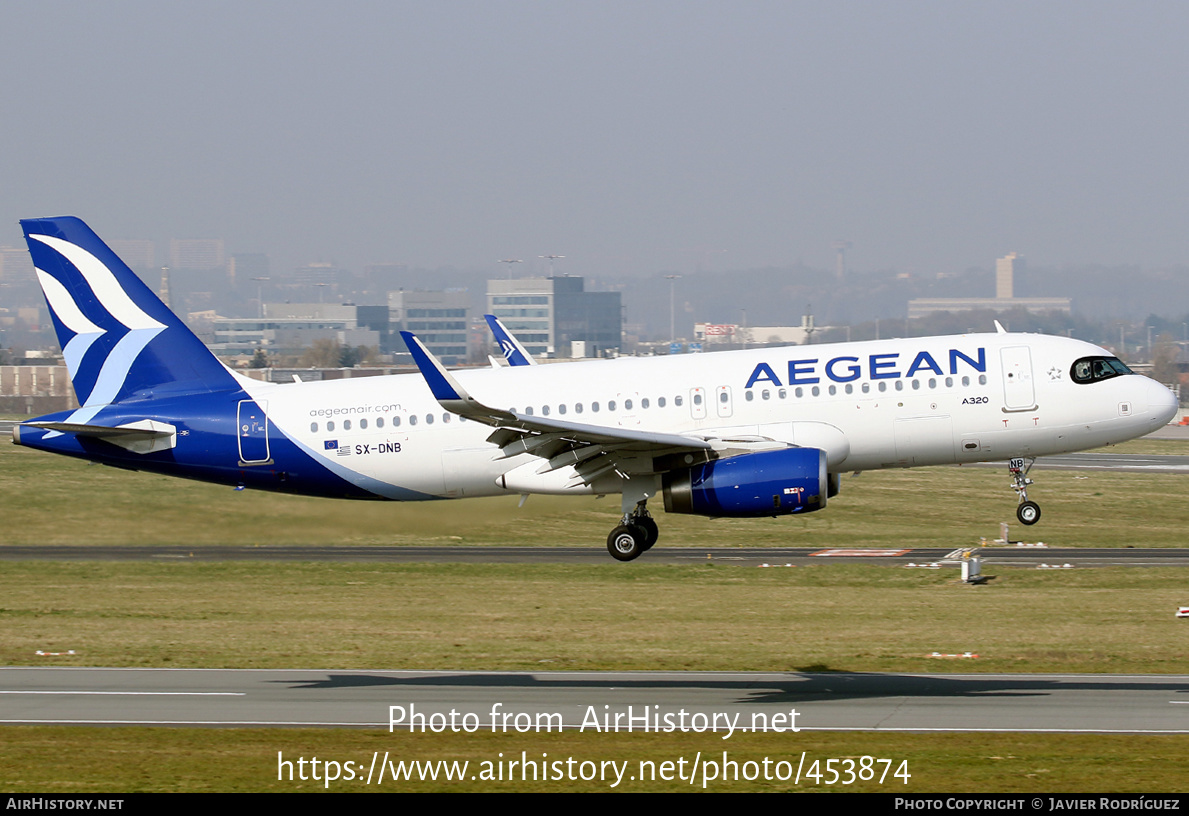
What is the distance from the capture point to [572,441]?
30469 mm

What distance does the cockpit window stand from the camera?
109 feet

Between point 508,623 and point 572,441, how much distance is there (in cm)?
1428

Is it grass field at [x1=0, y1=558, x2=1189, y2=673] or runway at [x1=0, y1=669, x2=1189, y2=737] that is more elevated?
runway at [x1=0, y1=669, x2=1189, y2=737]

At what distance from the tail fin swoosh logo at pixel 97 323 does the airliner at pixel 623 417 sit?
9 centimetres

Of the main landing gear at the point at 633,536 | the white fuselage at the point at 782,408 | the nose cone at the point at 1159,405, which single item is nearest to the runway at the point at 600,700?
the main landing gear at the point at 633,536

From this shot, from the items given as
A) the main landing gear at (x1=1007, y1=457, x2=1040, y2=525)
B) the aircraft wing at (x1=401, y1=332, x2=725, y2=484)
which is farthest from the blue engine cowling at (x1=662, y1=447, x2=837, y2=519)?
the main landing gear at (x1=1007, y1=457, x2=1040, y2=525)

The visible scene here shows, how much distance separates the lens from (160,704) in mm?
31266

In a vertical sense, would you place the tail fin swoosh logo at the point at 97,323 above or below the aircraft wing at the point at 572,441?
above

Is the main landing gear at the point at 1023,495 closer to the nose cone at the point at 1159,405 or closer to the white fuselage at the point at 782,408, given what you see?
the white fuselage at the point at 782,408

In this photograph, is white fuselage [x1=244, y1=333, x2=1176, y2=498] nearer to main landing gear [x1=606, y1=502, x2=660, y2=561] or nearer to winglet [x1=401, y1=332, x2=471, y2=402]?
main landing gear [x1=606, y1=502, x2=660, y2=561]

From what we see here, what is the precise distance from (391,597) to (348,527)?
37.0ft

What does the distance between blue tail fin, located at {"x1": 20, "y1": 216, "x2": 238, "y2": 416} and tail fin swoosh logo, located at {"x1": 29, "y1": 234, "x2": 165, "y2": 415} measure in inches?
1.0

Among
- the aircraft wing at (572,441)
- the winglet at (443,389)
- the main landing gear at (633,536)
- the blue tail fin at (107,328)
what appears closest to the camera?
the winglet at (443,389)

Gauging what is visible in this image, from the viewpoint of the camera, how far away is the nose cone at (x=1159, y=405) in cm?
3328
